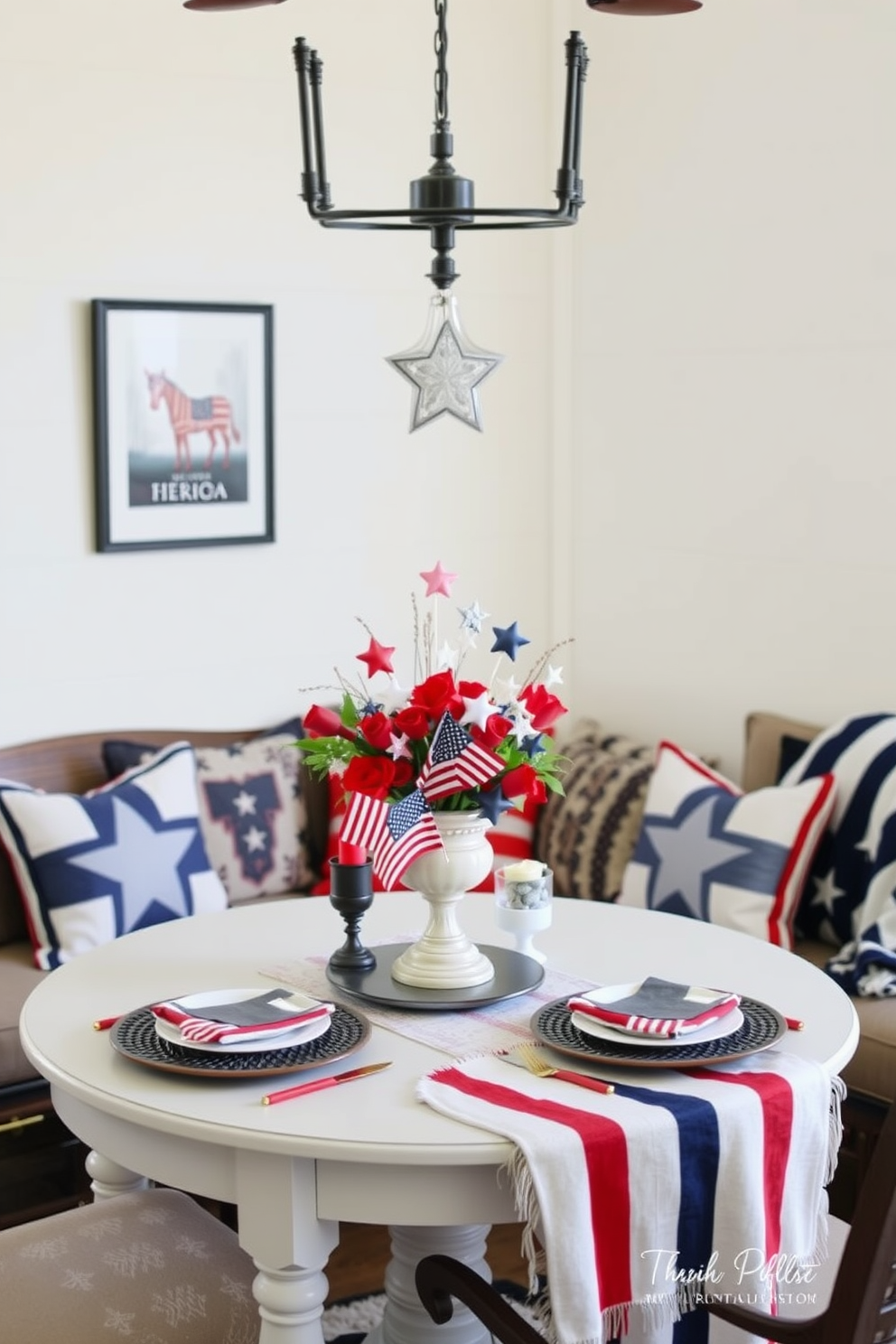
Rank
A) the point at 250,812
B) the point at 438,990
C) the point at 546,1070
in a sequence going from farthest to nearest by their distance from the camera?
1. the point at 250,812
2. the point at 438,990
3. the point at 546,1070

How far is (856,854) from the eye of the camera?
3.16 m

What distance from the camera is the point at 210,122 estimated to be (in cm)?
363

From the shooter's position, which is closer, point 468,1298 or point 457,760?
point 468,1298

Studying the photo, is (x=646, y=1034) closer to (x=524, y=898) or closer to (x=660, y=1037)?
(x=660, y=1037)

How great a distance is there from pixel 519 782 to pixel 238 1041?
50 cm

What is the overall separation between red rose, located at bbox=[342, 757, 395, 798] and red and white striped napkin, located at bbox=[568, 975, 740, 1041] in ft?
1.22

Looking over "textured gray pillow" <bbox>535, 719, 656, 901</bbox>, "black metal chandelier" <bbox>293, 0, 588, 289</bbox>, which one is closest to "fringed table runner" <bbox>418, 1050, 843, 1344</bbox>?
"black metal chandelier" <bbox>293, 0, 588, 289</bbox>

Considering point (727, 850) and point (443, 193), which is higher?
point (443, 193)

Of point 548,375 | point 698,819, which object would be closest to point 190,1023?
point 698,819

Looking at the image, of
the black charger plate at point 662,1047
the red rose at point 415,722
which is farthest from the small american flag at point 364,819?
the black charger plate at point 662,1047

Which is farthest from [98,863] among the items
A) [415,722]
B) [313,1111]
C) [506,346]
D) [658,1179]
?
[506,346]

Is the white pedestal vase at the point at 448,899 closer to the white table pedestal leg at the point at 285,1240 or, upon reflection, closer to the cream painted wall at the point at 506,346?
the white table pedestal leg at the point at 285,1240

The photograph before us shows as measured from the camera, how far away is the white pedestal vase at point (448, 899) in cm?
219

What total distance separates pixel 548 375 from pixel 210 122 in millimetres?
1112
